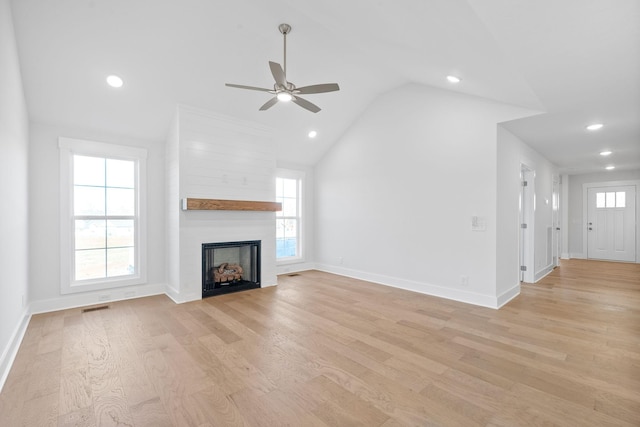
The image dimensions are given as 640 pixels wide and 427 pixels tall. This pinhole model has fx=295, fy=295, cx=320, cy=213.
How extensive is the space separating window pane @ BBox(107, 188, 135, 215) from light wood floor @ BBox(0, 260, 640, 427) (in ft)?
4.56

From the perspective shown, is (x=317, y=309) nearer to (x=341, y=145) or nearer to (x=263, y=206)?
(x=263, y=206)

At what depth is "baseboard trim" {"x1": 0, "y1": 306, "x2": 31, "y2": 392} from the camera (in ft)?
7.52

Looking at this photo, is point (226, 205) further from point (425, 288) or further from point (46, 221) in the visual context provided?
point (425, 288)

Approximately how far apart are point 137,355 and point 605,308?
222 inches

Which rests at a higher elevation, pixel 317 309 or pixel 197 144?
pixel 197 144

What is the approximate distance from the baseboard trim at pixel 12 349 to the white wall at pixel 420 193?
470 cm

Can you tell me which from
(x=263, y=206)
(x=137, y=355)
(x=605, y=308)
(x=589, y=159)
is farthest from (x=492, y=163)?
(x=137, y=355)

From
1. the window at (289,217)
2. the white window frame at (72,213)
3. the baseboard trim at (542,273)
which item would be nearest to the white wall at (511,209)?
the baseboard trim at (542,273)

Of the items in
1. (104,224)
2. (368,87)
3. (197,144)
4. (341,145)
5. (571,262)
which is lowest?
(571,262)

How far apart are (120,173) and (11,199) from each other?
195 cm

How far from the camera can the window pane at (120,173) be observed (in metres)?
4.51

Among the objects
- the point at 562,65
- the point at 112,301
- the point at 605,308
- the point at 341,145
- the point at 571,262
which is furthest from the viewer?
the point at 571,262

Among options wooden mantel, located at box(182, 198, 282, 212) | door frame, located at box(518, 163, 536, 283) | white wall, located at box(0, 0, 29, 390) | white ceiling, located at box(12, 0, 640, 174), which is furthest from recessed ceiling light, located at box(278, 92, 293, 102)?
door frame, located at box(518, 163, 536, 283)

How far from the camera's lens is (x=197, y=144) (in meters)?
4.44
